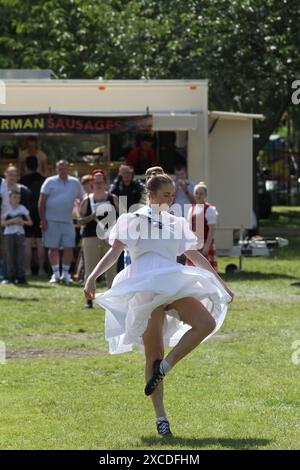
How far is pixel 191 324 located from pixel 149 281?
1.48ft

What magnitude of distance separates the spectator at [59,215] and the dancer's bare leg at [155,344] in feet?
35.2

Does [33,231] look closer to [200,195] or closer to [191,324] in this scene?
[200,195]

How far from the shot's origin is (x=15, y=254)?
18.8 m

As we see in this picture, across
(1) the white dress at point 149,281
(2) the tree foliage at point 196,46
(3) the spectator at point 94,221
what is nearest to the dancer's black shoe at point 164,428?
(1) the white dress at point 149,281

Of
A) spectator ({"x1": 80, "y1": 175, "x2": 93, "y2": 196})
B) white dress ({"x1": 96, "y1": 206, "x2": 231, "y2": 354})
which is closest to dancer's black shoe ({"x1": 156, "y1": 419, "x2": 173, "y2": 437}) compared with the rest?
white dress ({"x1": 96, "y1": 206, "x2": 231, "y2": 354})

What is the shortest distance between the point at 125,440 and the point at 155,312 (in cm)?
94

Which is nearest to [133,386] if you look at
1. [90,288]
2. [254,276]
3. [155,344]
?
[155,344]

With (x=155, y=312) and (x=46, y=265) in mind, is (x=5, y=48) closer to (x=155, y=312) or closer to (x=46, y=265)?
(x=46, y=265)

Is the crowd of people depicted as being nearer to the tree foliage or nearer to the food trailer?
the food trailer

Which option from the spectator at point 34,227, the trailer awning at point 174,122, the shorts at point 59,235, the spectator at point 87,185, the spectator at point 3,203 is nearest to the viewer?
the spectator at point 87,185

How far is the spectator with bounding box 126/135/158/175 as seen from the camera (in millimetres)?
20766

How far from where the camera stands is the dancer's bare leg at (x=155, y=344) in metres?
8.21

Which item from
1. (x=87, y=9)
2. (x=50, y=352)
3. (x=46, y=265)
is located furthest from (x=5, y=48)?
(x=50, y=352)

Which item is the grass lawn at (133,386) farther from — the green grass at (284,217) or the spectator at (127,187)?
the green grass at (284,217)
